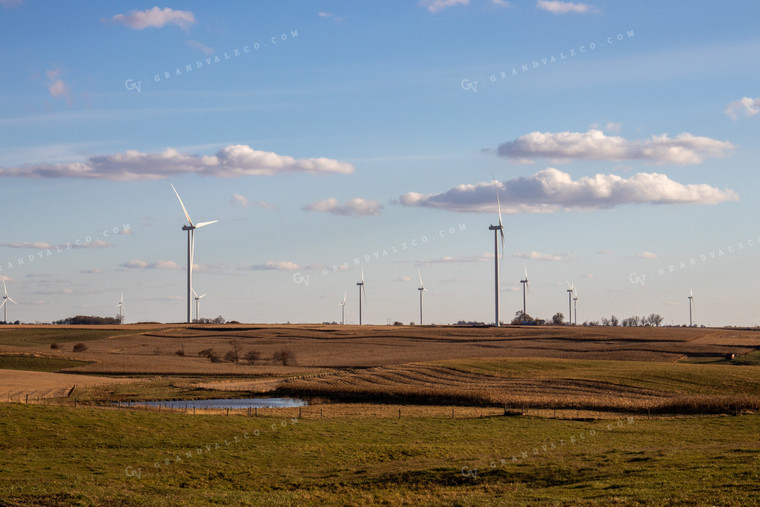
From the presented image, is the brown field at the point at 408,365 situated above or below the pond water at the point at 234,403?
above

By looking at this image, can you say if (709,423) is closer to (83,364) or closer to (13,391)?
(13,391)

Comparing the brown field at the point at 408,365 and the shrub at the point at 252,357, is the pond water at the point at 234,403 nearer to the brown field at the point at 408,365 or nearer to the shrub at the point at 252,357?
the brown field at the point at 408,365

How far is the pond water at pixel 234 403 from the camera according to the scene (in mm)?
65812

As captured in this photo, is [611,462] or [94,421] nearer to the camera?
[611,462]

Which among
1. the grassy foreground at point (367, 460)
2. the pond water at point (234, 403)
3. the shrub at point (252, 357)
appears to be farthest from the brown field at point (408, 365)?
the grassy foreground at point (367, 460)

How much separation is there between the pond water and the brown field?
3583 mm

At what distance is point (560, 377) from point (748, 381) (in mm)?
18091

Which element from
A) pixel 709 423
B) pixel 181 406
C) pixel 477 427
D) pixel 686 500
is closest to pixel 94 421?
pixel 181 406

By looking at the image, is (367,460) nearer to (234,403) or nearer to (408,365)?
(234,403)

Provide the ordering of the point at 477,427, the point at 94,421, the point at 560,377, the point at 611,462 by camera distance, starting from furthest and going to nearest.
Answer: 1. the point at 560,377
2. the point at 477,427
3. the point at 94,421
4. the point at 611,462

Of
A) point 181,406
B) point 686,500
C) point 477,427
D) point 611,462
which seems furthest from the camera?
point 181,406

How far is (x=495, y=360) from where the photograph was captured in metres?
99.7

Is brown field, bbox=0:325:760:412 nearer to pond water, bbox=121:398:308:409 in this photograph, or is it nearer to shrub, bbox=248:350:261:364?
shrub, bbox=248:350:261:364

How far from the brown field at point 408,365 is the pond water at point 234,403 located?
3583 mm
